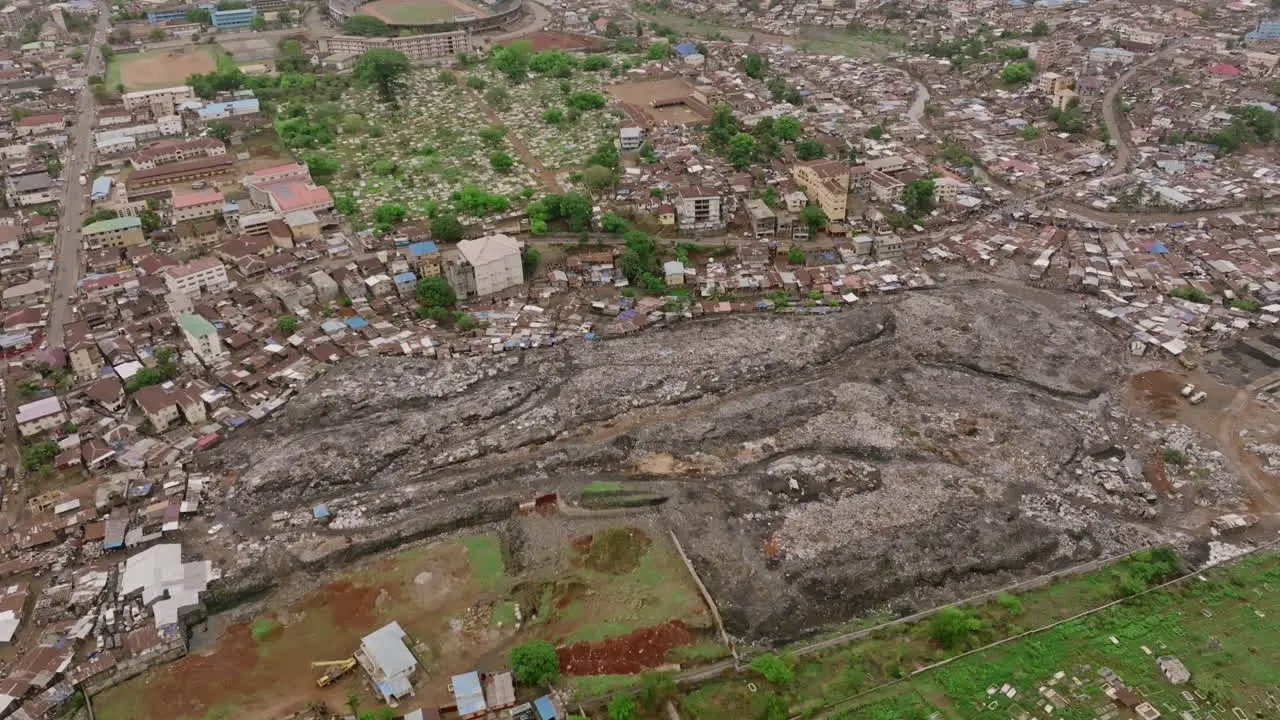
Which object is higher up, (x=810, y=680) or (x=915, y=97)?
(x=915, y=97)

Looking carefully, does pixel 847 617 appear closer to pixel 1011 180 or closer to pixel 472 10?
pixel 1011 180

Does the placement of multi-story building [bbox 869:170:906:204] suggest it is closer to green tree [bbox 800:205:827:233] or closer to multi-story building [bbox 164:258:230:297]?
green tree [bbox 800:205:827:233]

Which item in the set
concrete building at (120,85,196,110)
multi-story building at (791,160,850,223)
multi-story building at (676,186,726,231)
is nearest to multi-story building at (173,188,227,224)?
concrete building at (120,85,196,110)

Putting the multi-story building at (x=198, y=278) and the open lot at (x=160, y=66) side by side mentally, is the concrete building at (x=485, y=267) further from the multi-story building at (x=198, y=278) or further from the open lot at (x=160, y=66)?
the open lot at (x=160, y=66)

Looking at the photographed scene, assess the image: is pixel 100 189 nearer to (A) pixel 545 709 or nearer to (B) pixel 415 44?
(B) pixel 415 44

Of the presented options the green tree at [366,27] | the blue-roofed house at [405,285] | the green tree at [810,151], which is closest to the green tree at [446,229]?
the blue-roofed house at [405,285]

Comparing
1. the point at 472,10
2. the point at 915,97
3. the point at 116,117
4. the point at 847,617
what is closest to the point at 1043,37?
the point at 915,97

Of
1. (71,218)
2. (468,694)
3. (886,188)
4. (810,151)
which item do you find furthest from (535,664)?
(71,218)
